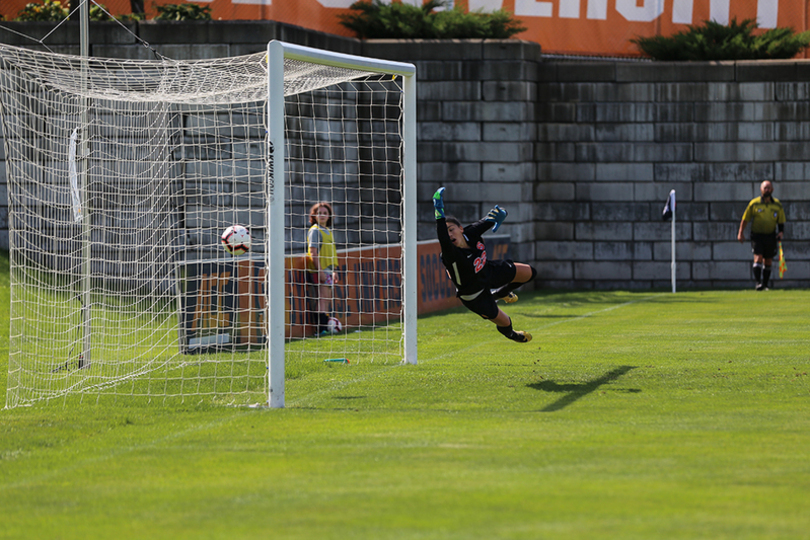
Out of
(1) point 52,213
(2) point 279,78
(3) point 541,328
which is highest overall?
(2) point 279,78

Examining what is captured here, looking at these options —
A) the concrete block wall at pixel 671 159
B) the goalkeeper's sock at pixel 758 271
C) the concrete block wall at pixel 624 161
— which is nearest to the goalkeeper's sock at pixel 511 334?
the concrete block wall at pixel 624 161

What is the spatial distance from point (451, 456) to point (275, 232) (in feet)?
9.93

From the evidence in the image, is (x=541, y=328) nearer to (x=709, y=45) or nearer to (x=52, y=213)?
(x=52, y=213)

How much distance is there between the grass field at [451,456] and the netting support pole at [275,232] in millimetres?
392

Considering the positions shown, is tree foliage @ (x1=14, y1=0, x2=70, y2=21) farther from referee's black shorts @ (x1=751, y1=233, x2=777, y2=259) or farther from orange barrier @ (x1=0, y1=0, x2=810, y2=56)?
referee's black shorts @ (x1=751, y1=233, x2=777, y2=259)

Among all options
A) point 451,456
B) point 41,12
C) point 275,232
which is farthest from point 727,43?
point 451,456

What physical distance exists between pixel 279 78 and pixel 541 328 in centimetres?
704

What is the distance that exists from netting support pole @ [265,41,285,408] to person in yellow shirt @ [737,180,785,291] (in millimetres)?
14054

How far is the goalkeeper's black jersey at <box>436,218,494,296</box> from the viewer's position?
33.8 feet

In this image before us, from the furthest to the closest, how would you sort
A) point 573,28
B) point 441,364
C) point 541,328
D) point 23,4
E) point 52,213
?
point 573,28 < point 23,4 < point 52,213 < point 541,328 < point 441,364

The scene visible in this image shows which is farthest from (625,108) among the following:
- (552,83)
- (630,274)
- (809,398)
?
(809,398)

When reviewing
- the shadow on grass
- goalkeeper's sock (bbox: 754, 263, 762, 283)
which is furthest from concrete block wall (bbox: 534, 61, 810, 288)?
the shadow on grass

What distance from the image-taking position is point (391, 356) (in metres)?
11.6

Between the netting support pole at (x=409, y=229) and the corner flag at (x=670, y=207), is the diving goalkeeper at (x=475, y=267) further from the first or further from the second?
the corner flag at (x=670, y=207)
